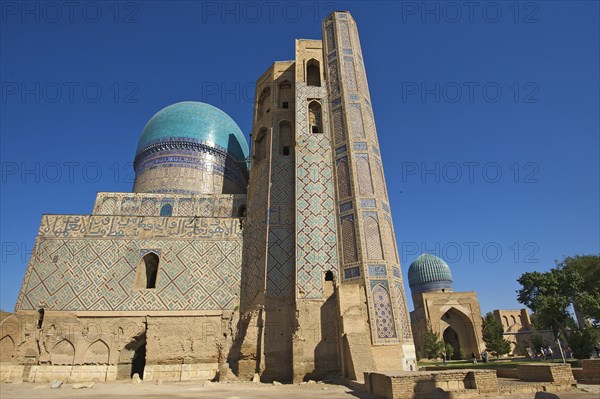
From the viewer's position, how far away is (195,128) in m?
16.7

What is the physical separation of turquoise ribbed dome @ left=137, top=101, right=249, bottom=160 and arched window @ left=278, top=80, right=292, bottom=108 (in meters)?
4.82

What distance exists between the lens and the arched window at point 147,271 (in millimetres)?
10617

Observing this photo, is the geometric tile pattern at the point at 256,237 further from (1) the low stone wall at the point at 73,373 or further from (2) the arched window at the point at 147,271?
(1) the low stone wall at the point at 73,373

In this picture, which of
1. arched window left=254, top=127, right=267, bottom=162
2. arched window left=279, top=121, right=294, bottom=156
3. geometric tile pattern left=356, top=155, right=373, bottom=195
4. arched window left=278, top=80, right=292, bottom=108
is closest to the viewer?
geometric tile pattern left=356, top=155, right=373, bottom=195

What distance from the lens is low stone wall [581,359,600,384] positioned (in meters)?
5.79

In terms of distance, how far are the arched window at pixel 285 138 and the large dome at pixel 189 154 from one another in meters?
4.76

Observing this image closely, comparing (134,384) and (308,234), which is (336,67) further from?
(134,384)

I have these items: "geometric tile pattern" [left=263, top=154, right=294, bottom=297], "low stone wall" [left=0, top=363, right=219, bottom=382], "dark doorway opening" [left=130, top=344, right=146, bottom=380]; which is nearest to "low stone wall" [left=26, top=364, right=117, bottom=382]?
"low stone wall" [left=0, top=363, right=219, bottom=382]

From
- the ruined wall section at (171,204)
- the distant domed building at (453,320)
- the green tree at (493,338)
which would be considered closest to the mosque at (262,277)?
the ruined wall section at (171,204)

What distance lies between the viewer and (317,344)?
848cm

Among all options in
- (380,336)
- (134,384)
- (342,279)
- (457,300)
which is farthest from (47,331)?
(457,300)

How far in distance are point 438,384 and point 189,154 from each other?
13791mm

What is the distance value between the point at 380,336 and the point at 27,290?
9.48 m

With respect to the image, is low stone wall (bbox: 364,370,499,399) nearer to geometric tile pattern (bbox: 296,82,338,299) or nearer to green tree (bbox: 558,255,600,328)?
geometric tile pattern (bbox: 296,82,338,299)
